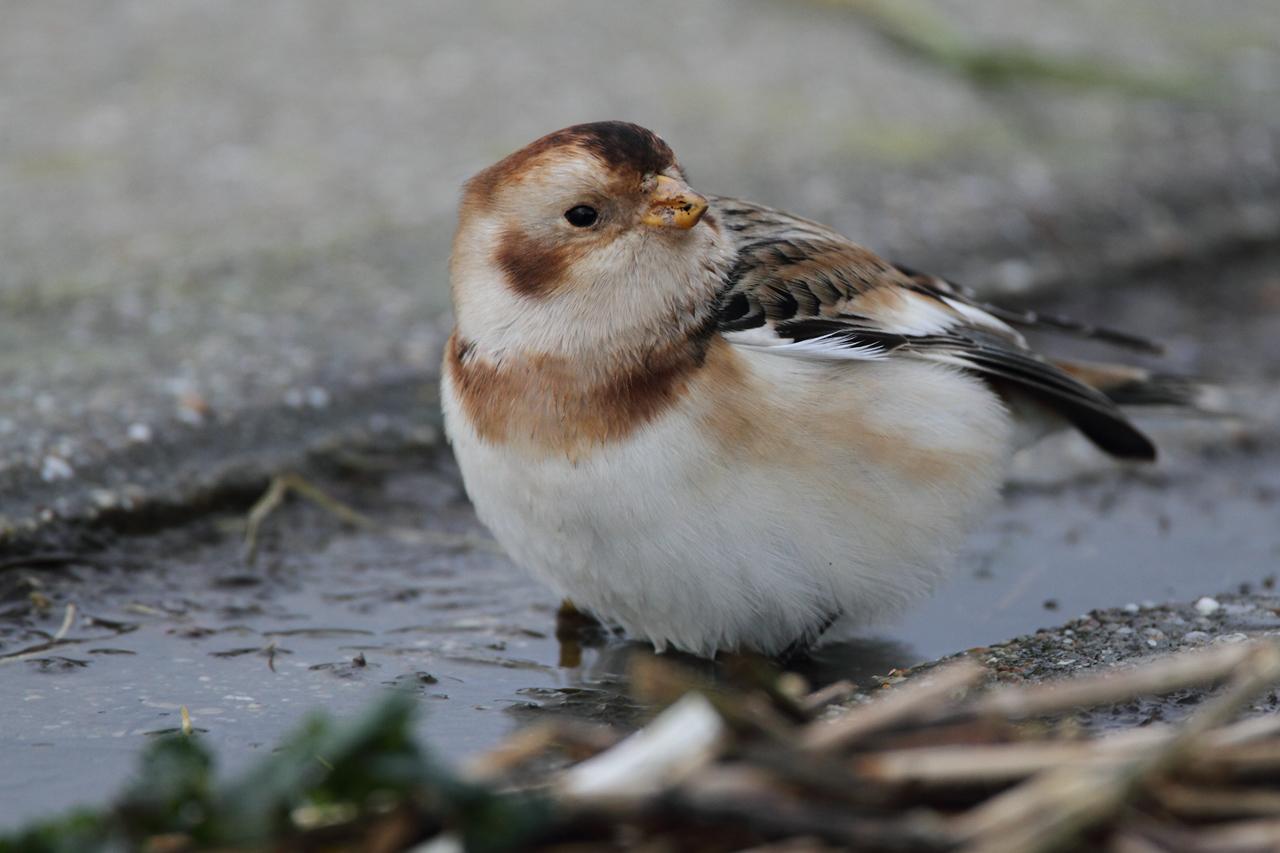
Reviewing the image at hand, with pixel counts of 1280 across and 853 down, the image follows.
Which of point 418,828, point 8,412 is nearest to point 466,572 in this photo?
point 8,412

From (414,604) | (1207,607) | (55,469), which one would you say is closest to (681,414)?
(414,604)

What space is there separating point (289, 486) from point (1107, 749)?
320 centimetres

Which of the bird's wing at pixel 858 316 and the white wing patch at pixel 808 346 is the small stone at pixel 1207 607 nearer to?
the bird's wing at pixel 858 316

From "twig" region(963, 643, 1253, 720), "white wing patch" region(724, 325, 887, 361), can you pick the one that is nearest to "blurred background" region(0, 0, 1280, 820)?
"white wing patch" region(724, 325, 887, 361)

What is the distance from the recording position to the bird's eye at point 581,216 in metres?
4.00

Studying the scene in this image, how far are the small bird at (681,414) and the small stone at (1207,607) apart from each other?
1.99 feet

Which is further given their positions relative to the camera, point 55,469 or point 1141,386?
point 1141,386

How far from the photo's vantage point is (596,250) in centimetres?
400

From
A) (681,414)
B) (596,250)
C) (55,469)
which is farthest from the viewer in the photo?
(55,469)

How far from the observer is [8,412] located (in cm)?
512

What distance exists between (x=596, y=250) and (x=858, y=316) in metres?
0.75

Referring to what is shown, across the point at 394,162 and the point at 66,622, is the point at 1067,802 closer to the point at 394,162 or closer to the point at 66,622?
the point at 66,622

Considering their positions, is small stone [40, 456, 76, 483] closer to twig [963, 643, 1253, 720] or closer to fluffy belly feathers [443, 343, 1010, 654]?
fluffy belly feathers [443, 343, 1010, 654]

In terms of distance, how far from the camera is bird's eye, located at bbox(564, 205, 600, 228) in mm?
4000
